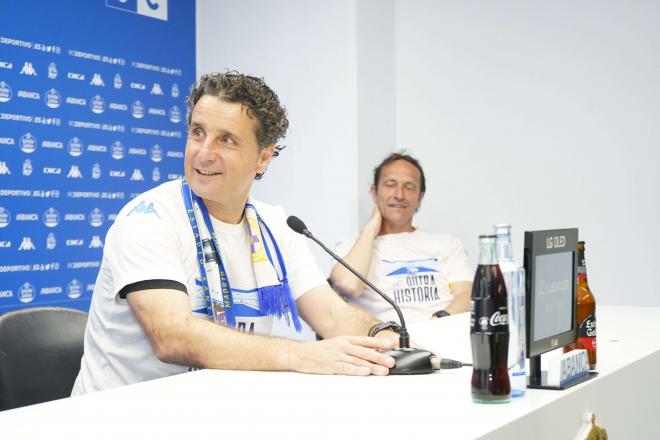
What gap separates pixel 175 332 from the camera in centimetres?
167

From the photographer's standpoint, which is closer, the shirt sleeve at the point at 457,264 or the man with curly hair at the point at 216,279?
the man with curly hair at the point at 216,279

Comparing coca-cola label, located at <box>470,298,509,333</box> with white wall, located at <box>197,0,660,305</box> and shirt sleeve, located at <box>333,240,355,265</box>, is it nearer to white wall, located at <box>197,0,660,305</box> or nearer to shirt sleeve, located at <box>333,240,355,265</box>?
shirt sleeve, located at <box>333,240,355,265</box>

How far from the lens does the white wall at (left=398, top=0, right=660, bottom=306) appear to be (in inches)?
149

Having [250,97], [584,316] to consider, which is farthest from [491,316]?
[250,97]

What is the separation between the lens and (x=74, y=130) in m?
3.83

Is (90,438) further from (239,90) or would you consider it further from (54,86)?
(54,86)

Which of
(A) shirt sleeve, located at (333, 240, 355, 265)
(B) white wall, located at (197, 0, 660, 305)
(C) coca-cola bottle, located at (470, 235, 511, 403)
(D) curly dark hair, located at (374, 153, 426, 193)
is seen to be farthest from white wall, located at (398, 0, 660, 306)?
(C) coca-cola bottle, located at (470, 235, 511, 403)

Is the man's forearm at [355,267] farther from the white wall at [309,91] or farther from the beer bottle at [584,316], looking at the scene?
the beer bottle at [584,316]

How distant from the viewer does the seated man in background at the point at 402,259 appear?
146 inches

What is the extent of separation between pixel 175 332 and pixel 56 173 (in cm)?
234

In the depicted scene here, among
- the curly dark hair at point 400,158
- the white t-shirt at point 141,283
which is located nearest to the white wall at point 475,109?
the curly dark hair at point 400,158

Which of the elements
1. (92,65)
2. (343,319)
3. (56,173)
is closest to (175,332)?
(343,319)

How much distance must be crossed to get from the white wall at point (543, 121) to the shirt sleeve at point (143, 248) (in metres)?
2.52

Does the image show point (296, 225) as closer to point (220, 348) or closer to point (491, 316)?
point (220, 348)
